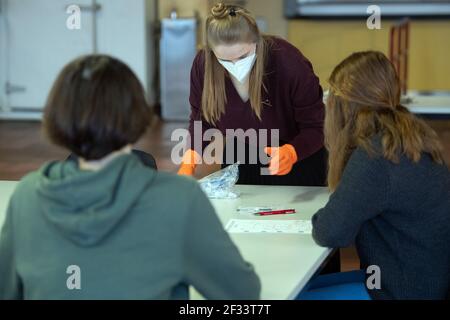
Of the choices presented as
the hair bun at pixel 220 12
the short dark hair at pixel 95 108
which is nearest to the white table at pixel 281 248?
the short dark hair at pixel 95 108

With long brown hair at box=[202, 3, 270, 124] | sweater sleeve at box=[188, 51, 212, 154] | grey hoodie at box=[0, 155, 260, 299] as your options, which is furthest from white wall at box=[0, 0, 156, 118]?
grey hoodie at box=[0, 155, 260, 299]

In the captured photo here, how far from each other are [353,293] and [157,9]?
6.19 metres

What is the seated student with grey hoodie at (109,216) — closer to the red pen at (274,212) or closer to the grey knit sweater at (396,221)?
the grey knit sweater at (396,221)

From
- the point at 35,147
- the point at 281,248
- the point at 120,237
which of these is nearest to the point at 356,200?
the point at 281,248

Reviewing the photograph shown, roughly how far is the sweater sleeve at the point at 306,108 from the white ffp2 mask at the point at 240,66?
15cm

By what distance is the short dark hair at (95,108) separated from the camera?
1294 mm

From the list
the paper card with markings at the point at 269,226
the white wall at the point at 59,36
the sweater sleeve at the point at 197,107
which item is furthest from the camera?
the white wall at the point at 59,36

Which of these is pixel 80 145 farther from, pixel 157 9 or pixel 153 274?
pixel 157 9

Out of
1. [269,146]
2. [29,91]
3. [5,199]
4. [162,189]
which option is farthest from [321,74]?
[162,189]

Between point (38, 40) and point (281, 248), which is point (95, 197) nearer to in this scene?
point (281, 248)

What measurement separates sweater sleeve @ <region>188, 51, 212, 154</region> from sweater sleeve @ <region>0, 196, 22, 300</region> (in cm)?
126

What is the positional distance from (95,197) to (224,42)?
1219mm

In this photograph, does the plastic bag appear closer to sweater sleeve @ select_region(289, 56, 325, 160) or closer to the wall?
sweater sleeve @ select_region(289, 56, 325, 160)

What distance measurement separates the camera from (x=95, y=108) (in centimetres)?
129
